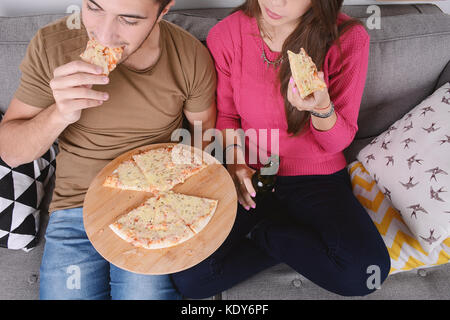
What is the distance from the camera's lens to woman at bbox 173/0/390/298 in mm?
1533

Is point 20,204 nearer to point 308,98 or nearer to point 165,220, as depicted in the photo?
point 165,220

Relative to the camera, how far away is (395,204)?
1717 mm

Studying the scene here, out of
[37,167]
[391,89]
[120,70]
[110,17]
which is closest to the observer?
[110,17]

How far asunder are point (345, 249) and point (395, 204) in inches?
14.8

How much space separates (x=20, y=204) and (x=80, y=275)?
529 millimetres

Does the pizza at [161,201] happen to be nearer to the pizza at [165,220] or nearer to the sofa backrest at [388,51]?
the pizza at [165,220]

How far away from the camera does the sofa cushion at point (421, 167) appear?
5.09 feet

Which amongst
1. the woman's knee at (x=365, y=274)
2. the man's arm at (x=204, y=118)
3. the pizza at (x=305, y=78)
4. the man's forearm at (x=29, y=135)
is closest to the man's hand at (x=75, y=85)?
the man's forearm at (x=29, y=135)

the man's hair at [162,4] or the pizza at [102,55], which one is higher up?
the man's hair at [162,4]

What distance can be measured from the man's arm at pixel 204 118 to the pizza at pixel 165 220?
470 mm

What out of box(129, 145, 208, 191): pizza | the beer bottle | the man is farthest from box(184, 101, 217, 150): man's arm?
the beer bottle

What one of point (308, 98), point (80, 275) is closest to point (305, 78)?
point (308, 98)
